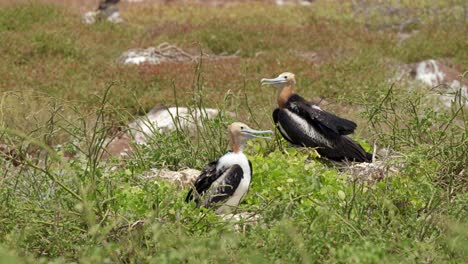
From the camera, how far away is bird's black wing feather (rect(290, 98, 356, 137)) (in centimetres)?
692

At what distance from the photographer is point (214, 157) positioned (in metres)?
6.89

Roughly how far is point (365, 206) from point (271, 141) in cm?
246

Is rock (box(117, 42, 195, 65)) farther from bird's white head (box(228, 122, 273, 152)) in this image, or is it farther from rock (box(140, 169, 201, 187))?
bird's white head (box(228, 122, 273, 152))

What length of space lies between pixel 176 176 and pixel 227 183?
37.2 inches

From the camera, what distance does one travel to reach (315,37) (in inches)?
634

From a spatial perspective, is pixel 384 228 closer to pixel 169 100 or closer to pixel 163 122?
pixel 163 122

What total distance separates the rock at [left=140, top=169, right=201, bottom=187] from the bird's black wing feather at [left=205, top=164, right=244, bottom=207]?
0.72 meters

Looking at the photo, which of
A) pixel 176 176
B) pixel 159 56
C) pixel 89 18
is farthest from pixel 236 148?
pixel 89 18

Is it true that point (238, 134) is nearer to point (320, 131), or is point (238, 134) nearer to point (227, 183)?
point (227, 183)

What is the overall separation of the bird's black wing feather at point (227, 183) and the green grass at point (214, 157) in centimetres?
18

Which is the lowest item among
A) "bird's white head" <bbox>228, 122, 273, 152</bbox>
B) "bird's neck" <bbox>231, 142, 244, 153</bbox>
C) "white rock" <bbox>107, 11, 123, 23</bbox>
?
"white rock" <bbox>107, 11, 123, 23</bbox>

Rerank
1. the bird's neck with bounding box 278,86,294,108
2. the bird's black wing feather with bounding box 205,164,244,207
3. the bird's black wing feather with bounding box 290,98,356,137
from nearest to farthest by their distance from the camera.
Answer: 1. the bird's black wing feather with bounding box 205,164,244,207
2. the bird's black wing feather with bounding box 290,98,356,137
3. the bird's neck with bounding box 278,86,294,108

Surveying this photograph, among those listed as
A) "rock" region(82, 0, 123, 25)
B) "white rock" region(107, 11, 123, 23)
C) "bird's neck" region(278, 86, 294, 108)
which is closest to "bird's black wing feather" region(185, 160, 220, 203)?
"bird's neck" region(278, 86, 294, 108)

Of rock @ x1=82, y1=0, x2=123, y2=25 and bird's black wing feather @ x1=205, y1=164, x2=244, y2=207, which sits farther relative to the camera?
rock @ x1=82, y1=0, x2=123, y2=25
